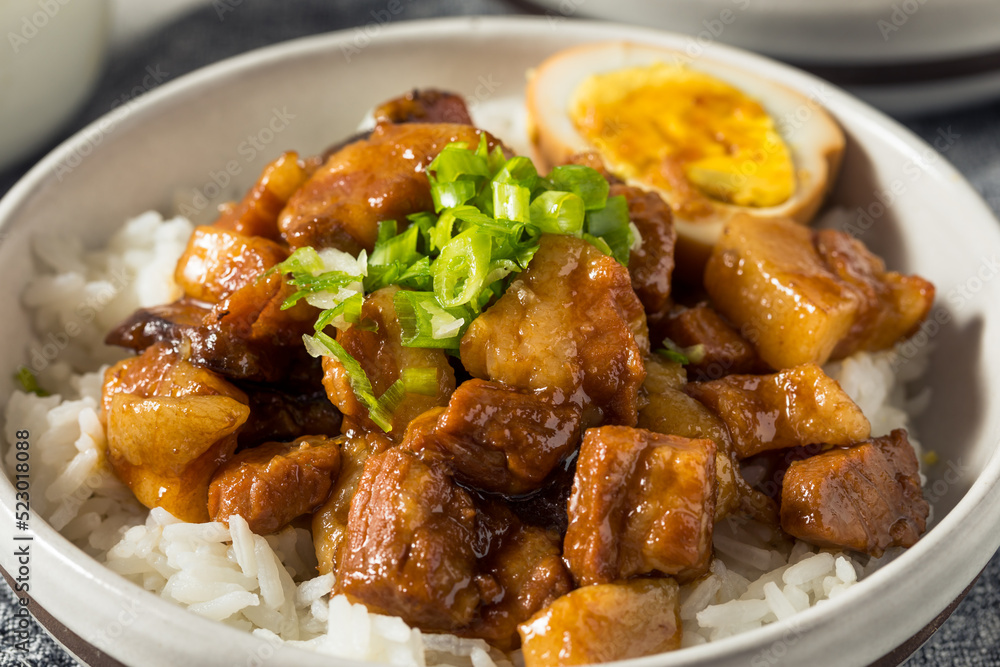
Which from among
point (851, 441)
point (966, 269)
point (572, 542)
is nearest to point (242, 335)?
point (572, 542)

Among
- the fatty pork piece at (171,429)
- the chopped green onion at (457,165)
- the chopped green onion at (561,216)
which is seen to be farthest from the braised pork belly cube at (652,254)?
the fatty pork piece at (171,429)

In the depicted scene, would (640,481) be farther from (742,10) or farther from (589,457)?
(742,10)

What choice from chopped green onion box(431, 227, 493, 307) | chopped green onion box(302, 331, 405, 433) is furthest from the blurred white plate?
chopped green onion box(302, 331, 405, 433)

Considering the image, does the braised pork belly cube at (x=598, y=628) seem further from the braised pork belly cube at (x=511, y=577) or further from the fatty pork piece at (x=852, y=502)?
the fatty pork piece at (x=852, y=502)

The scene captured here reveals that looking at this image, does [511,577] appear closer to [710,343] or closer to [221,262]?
[710,343]

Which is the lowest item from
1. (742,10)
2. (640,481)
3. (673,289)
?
(673,289)

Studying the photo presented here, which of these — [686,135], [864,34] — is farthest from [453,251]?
[864,34]
